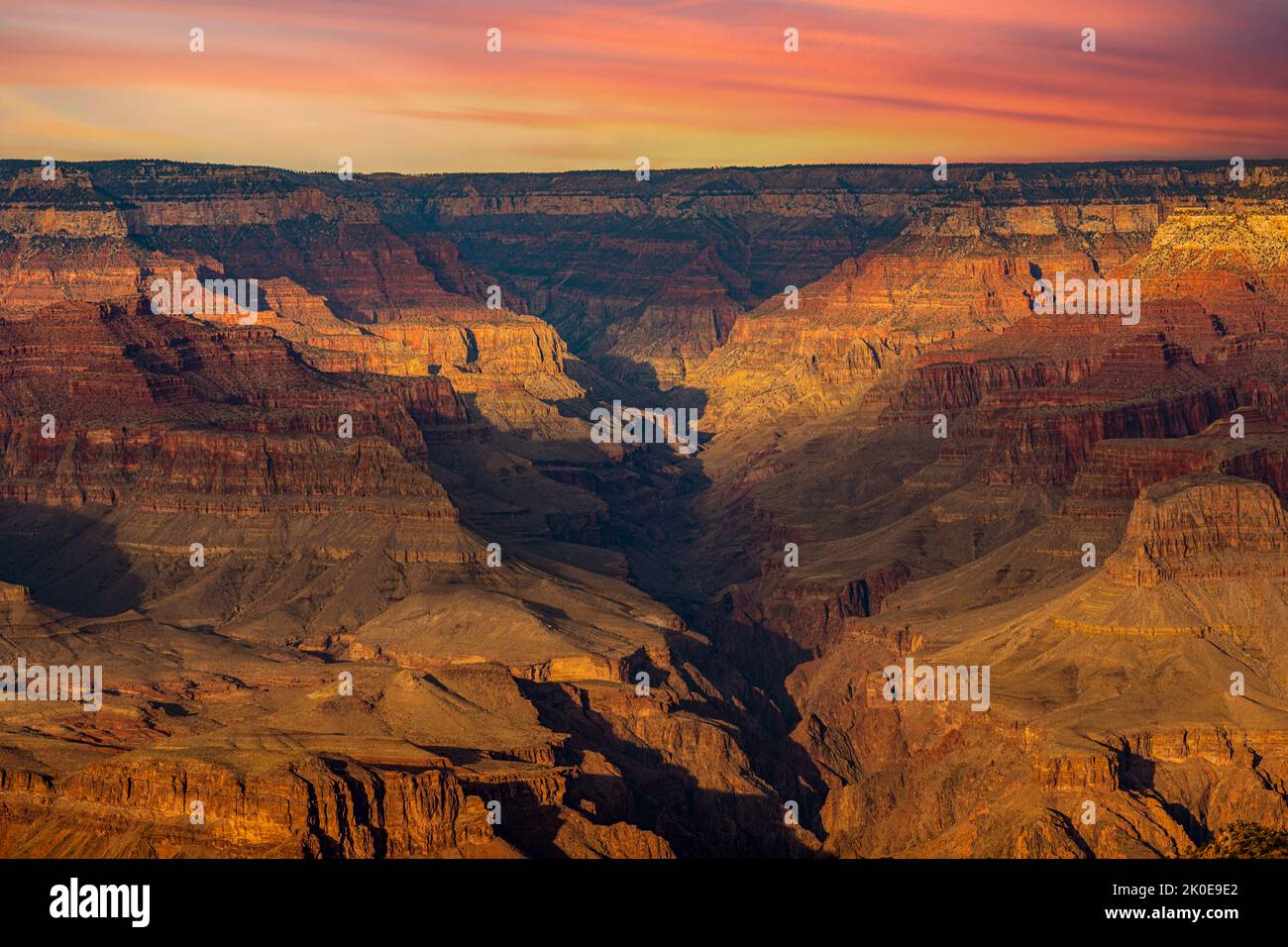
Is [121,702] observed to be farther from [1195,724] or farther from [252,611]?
[1195,724]

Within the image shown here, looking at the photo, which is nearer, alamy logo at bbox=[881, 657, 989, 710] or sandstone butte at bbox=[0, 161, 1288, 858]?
sandstone butte at bbox=[0, 161, 1288, 858]

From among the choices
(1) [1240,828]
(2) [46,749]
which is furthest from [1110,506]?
(1) [1240,828]
